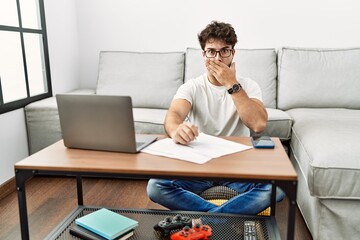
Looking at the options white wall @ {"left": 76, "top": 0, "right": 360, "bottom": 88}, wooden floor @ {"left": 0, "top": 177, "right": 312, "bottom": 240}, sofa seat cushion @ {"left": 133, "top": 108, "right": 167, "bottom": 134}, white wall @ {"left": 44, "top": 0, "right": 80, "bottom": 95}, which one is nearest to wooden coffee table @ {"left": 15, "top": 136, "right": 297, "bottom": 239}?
wooden floor @ {"left": 0, "top": 177, "right": 312, "bottom": 240}

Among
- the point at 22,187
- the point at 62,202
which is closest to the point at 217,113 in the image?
the point at 22,187

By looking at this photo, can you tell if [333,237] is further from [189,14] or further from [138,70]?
[189,14]

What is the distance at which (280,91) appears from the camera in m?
2.69

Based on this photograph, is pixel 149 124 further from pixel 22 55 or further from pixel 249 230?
pixel 249 230

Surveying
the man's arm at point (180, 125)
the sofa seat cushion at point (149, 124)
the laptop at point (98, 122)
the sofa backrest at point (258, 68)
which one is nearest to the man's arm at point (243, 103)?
the man's arm at point (180, 125)

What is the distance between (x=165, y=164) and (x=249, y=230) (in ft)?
1.40

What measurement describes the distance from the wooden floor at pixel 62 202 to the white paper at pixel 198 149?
0.76 m

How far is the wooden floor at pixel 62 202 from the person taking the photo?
1795mm

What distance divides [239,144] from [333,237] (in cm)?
69

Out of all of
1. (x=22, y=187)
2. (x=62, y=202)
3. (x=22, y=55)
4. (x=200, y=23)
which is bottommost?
(x=62, y=202)

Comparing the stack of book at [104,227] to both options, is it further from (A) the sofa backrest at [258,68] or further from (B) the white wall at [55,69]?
(A) the sofa backrest at [258,68]

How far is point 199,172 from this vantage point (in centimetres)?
98

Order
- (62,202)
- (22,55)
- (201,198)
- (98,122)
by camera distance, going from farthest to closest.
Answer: (22,55) < (62,202) < (201,198) < (98,122)

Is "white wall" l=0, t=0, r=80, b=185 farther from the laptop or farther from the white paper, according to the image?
the white paper
